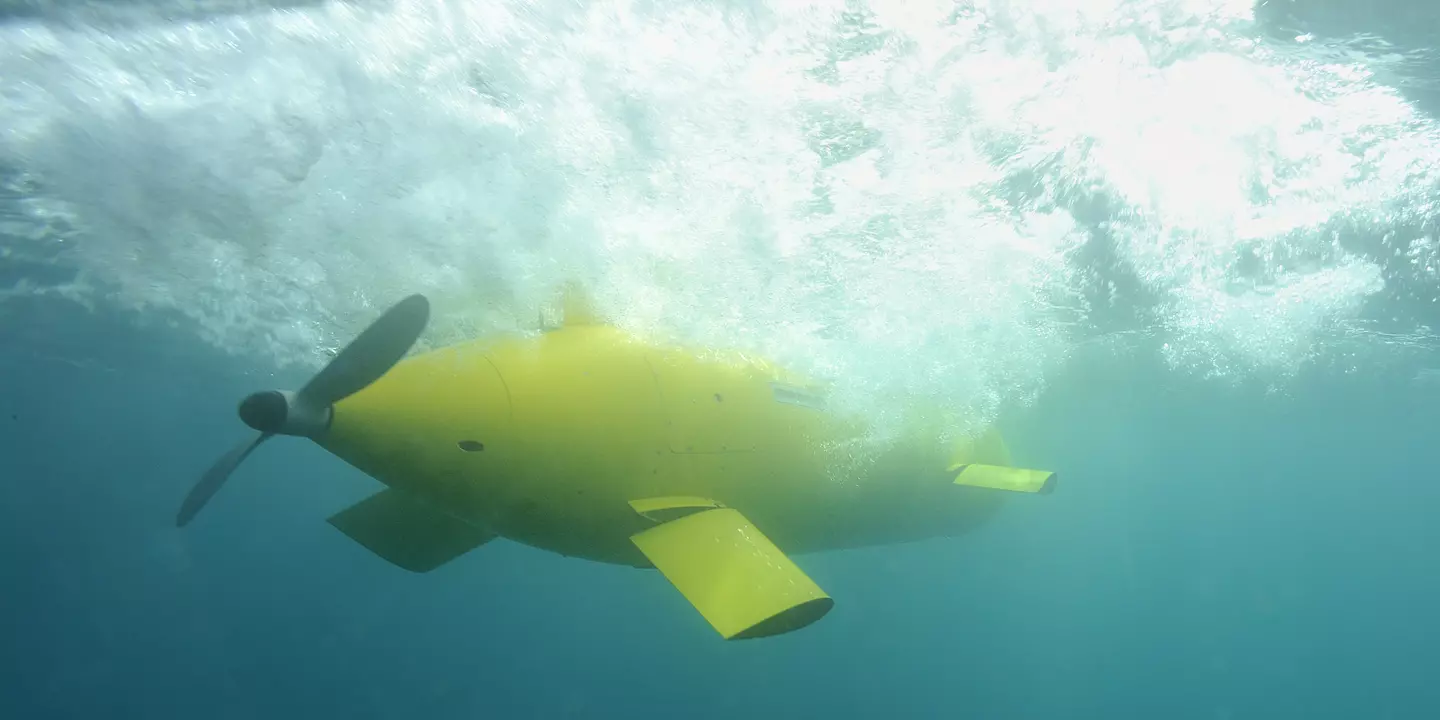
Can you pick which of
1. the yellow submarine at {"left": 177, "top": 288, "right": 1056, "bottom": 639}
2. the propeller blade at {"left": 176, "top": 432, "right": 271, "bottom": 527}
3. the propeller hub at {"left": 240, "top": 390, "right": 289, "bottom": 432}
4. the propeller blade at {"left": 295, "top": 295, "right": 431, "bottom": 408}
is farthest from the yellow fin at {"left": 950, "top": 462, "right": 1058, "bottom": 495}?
the propeller blade at {"left": 176, "top": 432, "right": 271, "bottom": 527}

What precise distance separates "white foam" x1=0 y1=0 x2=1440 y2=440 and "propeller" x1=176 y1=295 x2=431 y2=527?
13.1ft

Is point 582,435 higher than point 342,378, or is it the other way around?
point 342,378

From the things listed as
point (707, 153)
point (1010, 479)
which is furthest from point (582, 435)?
point (1010, 479)

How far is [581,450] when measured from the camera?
4293mm

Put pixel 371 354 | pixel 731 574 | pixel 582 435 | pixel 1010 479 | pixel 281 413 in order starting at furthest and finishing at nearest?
pixel 1010 479
pixel 582 435
pixel 731 574
pixel 281 413
pixel 371 354

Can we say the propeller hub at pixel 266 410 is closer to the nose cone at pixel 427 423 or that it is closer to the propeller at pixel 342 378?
the propeller at pixel 342 378

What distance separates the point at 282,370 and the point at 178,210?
12.6m

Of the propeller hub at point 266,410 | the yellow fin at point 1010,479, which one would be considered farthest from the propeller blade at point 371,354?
the yellow fin at point 1010,479

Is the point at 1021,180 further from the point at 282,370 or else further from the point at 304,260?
the point at 282,370

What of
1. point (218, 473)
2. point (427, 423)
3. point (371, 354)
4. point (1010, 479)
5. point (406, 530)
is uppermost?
point (371, 354)

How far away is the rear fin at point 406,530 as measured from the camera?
550 cm

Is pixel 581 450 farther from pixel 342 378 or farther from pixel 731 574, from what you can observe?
pixel 342 378

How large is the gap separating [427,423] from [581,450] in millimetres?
938

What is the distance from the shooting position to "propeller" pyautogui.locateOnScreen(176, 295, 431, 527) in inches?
129
